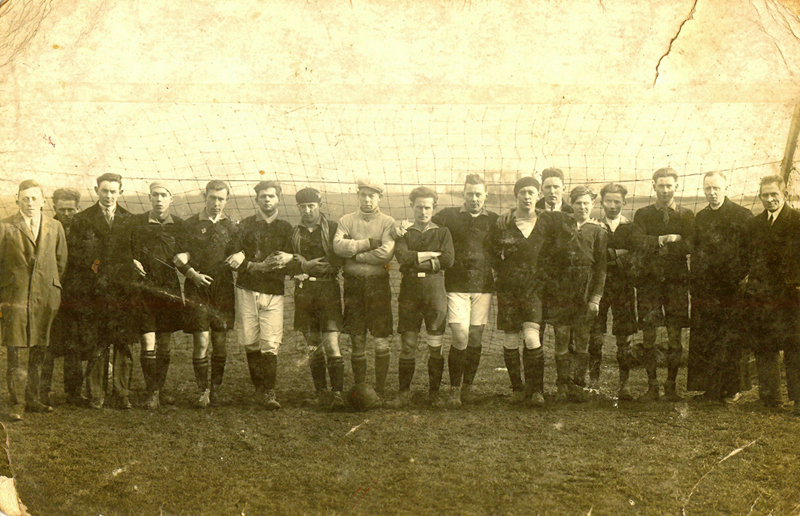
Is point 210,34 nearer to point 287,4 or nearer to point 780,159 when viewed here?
point 287,4

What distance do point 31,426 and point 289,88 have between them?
6.80 ft

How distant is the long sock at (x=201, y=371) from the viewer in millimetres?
2596

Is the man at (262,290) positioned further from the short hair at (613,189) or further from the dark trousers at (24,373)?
the short hair at (613,189)

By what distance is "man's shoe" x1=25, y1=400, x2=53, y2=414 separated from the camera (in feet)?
8.60

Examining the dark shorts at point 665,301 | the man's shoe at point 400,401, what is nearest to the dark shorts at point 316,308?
the man's shoe at point 400,401

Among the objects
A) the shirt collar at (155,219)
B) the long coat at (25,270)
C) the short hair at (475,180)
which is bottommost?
the long coat at (25,270)

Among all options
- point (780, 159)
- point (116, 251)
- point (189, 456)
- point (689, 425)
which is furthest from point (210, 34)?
point (689, 425)

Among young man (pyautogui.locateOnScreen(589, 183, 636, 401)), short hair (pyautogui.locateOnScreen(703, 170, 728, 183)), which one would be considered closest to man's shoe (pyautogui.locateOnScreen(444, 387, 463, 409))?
young man (pyautogui.locateOnScreen(589, 183, 636, 401))

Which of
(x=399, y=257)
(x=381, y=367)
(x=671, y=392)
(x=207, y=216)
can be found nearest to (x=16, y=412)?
(x=207, y=216)

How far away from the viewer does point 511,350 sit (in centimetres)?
259

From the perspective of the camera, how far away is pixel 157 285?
2.57 m

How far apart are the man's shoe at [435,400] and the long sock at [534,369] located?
42cm

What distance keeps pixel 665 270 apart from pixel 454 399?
1197 millimetres

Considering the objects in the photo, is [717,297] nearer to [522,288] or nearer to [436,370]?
[522,288]
